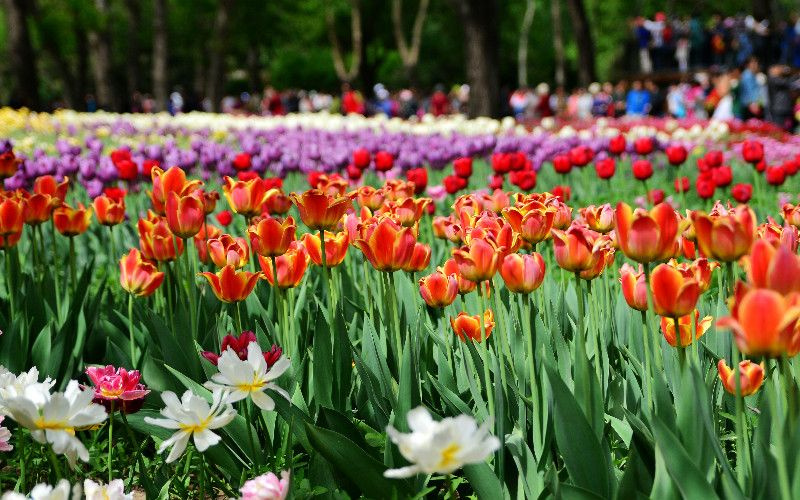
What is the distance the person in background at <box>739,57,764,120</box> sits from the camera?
1788 centimetres

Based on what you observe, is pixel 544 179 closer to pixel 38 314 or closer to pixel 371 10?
pixel 38 314

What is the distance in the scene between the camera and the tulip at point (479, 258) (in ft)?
6.80

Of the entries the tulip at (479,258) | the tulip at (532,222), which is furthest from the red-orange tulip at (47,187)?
the tulip at (479,258)

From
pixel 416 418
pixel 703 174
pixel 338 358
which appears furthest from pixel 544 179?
pixel 416 418

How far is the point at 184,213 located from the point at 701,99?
72.6ft

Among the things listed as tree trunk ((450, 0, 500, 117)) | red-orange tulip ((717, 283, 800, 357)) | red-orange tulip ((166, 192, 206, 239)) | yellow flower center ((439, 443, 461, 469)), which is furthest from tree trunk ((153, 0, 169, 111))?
red-orange tulip ((717, 283, 800, 357))

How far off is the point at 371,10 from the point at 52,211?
138 feet

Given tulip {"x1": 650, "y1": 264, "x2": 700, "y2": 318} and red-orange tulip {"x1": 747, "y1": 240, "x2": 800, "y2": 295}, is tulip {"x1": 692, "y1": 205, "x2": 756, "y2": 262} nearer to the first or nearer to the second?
tulip {"x1": 650, "y1": 264, "x2": 700, "y2": 318}

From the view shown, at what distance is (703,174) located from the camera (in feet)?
16.8

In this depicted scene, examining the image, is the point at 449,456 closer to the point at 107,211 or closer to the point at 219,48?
the point at 107,211

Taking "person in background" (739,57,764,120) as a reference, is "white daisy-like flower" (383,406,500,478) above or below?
above

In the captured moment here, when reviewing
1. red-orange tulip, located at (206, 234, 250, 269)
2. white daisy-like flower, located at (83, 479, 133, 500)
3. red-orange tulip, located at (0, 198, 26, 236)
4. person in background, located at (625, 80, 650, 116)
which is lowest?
person in background, located at (625, 80, 650, 116)

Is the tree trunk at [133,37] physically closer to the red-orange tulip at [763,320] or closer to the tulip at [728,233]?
the tulip at [728,233]

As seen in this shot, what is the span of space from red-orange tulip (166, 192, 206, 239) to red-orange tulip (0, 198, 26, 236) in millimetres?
595
